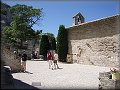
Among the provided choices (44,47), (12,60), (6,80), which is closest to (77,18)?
(44,47)

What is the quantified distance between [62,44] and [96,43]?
5917 millimetres

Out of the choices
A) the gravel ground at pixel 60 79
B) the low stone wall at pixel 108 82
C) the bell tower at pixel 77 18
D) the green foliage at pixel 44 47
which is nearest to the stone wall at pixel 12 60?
the gravel ground at pixel 60 79

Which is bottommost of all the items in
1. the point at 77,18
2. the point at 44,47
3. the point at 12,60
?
the point at 12,60

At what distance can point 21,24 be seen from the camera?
37.0 meters

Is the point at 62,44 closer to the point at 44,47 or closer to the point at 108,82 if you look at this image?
the point at 44,47

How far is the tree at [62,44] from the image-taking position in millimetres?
25453

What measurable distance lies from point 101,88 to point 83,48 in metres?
13.9

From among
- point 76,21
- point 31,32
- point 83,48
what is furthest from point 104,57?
point 31,32

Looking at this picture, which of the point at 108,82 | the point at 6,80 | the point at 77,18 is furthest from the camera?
the point at 77,18

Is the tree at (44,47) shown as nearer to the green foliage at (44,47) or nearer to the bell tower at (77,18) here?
the green foliage at (44,47)

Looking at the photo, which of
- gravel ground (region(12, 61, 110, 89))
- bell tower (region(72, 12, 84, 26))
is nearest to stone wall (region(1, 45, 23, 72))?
gravel ground (region(12, 61, 110, 89))

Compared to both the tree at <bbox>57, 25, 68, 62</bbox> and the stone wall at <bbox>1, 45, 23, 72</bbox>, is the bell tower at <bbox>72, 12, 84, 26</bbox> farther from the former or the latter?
the stone wall at <bbox>1, 45, 23, 72</bbox>

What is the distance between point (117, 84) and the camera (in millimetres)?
8133

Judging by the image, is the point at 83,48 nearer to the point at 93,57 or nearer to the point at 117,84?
the point at 93,57
